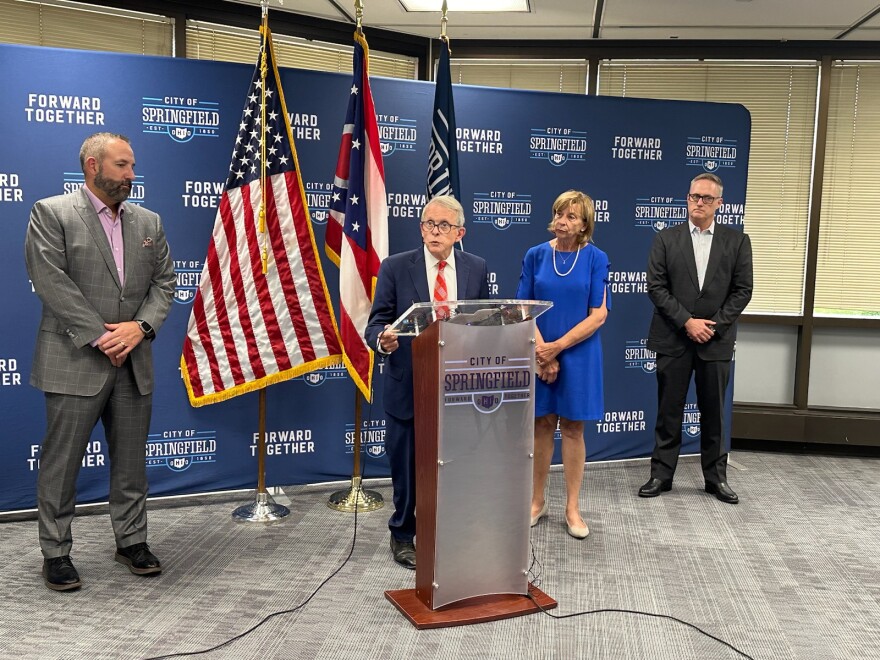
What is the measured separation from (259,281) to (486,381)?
5.32ft

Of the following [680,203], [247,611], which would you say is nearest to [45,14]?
[247,611]

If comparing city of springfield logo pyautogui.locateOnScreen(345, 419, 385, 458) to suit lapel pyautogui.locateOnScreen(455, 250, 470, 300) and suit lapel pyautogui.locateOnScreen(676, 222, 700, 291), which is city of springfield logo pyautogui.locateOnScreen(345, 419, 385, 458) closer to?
suit lapel pyautogui.locateOnScreen(455, 250, 470, 300)

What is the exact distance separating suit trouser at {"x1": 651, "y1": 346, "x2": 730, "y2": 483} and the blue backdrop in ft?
1.87

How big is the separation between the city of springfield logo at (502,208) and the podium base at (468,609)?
229 cm

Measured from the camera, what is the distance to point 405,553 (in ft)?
11.0

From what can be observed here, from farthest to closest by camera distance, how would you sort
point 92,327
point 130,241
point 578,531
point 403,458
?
1. point 578,531
2. point 403,458
3. point 130,241
4. point 92,327

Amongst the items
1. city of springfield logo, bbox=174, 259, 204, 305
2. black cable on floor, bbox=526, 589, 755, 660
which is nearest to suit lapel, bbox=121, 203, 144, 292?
city of springfield logo, bbox=174, 259, 204, 305

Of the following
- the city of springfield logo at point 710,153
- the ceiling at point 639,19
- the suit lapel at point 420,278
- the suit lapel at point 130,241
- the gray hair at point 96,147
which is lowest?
the suit lapel at point 420,278

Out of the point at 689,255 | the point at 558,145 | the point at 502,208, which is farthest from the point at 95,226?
the point at 689,255

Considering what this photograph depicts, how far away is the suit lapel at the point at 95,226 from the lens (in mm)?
3018

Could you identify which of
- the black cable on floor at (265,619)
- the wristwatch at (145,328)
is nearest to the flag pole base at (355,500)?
the black cable on floor at (265,619)

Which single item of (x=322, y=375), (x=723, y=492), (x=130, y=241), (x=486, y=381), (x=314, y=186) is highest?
(x=314, y=186)

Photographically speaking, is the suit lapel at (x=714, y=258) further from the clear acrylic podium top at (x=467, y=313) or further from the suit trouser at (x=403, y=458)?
the suit trouser at (x=403, y=458)

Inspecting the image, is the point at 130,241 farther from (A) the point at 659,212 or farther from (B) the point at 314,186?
(A) the point at 659,212
